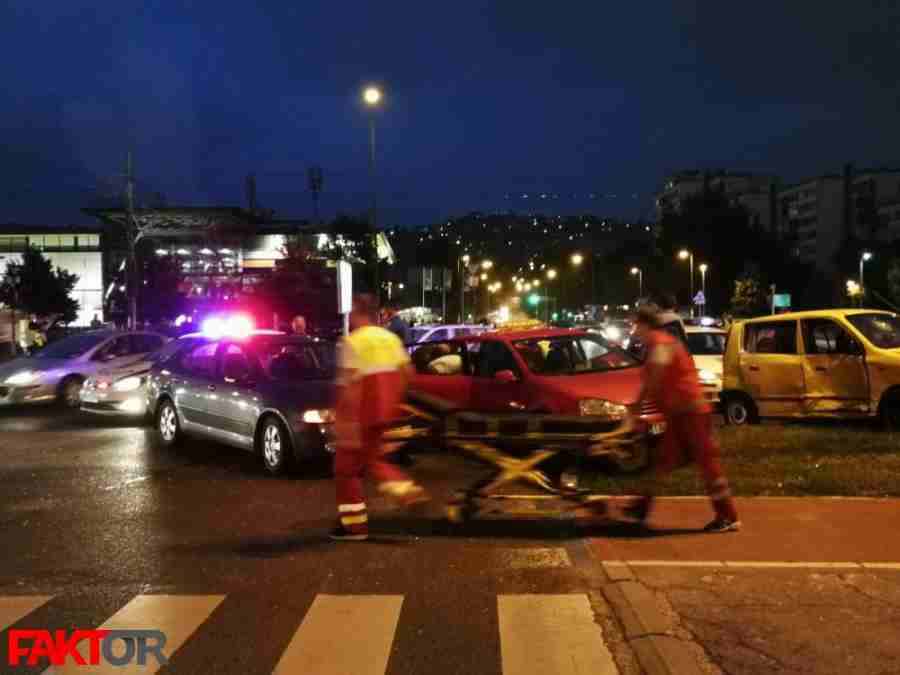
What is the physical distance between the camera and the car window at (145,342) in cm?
1906

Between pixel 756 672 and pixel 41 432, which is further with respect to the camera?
pixel 41 432

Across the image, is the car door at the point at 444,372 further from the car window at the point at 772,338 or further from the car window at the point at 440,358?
the car window at the point at 772,338

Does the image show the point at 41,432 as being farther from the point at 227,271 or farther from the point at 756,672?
the point at 227,271

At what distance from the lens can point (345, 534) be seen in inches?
305

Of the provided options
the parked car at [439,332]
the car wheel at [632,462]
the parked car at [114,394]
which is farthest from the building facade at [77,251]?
the car wheel at [632,462]

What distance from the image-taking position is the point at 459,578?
6660 mm

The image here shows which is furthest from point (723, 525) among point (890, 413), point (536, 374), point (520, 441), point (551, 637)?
point (890, 413)

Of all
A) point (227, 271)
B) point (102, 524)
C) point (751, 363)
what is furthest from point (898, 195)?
point (102, 524)

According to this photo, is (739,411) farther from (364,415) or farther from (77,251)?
(77,251)

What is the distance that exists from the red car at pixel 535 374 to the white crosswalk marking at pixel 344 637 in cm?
447

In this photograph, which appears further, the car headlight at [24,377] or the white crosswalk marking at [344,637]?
the car headlight at [24,377]

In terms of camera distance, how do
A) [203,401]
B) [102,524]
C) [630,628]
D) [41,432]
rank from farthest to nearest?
1. [41,432]
2. [203,401]
3. [102,524]
4. [630,628]

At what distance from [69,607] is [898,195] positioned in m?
113

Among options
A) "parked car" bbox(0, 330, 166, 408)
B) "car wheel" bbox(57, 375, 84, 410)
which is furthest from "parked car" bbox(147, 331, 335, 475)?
"car wheel" bbox(57, 375, 84, 410)
